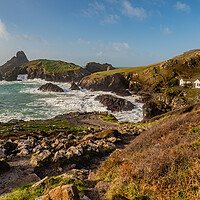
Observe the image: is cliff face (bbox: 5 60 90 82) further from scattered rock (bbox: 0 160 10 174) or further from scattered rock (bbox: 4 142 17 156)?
scattered rock (bbox: 0 160 10 174)

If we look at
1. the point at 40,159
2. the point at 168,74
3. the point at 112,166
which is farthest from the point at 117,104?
the point at 168,74

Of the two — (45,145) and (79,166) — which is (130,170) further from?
(45,145)

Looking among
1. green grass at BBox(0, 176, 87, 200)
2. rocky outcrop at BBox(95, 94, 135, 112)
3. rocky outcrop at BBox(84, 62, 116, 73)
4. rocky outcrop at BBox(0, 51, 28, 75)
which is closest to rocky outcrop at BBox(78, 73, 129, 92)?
rocky outcrop at BBox(95, 94, 135, 112)

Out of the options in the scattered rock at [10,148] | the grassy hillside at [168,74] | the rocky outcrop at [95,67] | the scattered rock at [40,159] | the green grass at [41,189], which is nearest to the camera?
the green grass at [41,189]

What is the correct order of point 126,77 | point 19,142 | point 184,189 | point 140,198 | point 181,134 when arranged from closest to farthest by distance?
point 184,189 → point 140,198 → point 181,134 → point 19,142 → point 126,77

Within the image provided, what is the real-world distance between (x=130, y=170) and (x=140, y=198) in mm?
1076

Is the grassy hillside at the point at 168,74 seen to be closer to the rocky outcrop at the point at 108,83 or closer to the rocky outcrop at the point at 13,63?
the rocky outcrop at the point at 108,83

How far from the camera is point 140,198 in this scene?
3996 mm

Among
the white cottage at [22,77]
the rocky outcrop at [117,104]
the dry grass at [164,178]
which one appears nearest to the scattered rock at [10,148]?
the dry grass at [164,178]

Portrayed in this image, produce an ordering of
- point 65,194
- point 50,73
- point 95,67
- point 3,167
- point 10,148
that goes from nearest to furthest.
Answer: point 65,194
point 3,167
point 10,148
point 50,73
point 95,67

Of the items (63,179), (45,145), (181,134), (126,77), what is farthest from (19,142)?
(126,77)

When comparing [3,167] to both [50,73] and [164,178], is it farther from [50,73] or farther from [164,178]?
[50,73]

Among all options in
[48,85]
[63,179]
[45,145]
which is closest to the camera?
[63,179]

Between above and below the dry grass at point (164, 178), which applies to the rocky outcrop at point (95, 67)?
above
